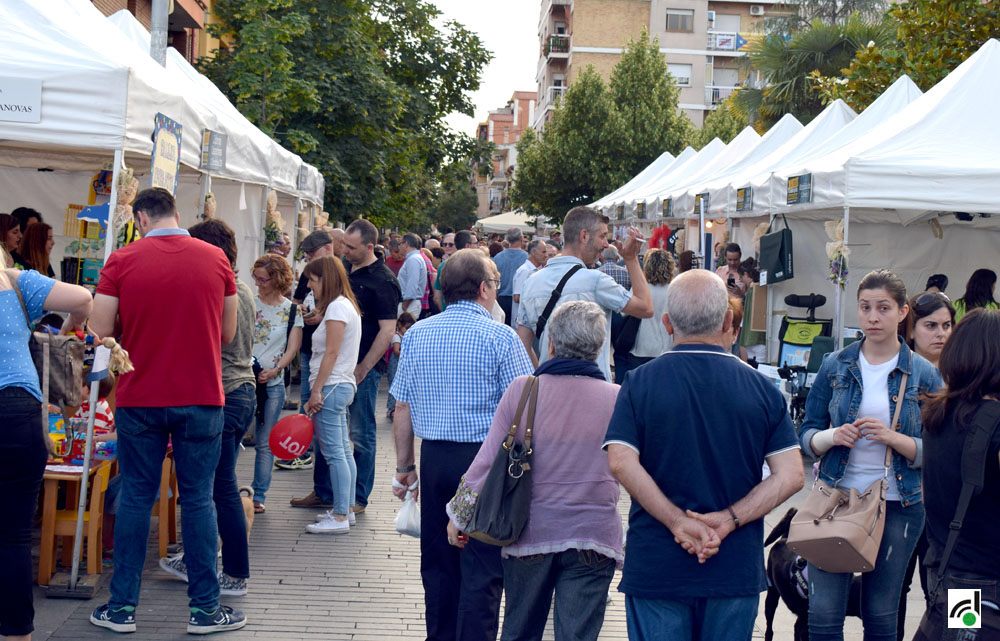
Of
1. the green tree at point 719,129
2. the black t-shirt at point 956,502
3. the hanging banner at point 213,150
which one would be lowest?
the black t-shirt at point 956,502

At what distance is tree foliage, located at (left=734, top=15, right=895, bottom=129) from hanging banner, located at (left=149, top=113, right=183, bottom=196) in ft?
69.9

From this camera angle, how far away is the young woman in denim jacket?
386 centimetres

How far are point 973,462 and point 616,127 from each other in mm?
35680

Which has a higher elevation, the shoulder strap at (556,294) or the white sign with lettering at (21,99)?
the white sign with lettering at (21,99)

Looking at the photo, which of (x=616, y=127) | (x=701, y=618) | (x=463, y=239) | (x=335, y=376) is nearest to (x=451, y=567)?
(x=701, y=618)

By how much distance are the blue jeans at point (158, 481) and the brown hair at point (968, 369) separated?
318cm

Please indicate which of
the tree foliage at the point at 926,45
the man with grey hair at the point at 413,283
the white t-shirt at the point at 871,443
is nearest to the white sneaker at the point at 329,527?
the white t-shirt at the point at 871,443

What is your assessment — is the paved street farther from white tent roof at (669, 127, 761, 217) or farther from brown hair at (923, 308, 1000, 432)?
white tent roof at (669, 127, 761, 217)

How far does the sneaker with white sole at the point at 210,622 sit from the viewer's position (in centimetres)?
488

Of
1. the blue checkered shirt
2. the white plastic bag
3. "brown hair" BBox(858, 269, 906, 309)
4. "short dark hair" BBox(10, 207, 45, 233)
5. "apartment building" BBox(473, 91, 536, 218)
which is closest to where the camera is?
"brown hair" BBox(858, 269, 906, 309)

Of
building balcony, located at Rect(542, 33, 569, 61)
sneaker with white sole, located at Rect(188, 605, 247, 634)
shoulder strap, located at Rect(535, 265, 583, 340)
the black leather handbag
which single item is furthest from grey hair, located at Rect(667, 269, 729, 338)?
building balcony, located at Rect(542, 33, 569, 61)

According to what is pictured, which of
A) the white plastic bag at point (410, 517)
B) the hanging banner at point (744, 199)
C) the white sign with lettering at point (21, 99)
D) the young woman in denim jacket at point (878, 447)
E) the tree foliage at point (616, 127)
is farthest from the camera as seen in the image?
the tree foliage at point (616, 127)

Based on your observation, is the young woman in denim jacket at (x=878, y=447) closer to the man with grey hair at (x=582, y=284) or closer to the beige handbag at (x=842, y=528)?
the beige handbag at (x=842, y=528)

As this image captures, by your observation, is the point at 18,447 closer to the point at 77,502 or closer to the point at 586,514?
the point at 77,502
